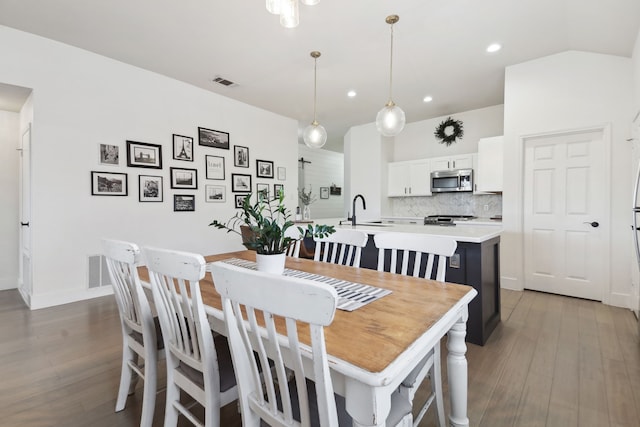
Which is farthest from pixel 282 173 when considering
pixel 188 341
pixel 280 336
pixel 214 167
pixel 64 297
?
pixel 280 336

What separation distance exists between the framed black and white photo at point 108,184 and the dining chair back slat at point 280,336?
11.7ft

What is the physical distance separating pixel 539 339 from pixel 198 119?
4.83 m

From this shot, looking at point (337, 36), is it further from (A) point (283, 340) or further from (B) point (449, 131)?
(B) point (449, 131)

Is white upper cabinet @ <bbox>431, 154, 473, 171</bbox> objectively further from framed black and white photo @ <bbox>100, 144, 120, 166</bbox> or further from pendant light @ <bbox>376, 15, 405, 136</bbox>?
framed black and white photo @ <bbox>100, 144, 120, 166</bbox>

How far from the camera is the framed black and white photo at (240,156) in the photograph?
5.02 meters

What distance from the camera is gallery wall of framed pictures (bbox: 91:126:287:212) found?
3.69 meters

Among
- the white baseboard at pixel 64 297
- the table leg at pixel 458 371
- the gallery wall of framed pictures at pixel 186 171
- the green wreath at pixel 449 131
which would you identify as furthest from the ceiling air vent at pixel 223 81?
the table leg at pixel 458 371

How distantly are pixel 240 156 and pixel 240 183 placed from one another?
1.50ft

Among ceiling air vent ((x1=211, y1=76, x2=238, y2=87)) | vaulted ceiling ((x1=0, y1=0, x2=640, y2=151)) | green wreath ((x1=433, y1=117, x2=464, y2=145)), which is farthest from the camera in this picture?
green wreath ((x1=433, y1=117, x2=464, y2=145))

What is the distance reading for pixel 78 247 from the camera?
11.3 ft

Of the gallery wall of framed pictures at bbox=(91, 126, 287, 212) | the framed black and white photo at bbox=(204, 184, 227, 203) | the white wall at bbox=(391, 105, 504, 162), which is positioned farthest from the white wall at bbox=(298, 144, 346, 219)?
the framed black and white photo at bbox=(204, 184, 227, 203)

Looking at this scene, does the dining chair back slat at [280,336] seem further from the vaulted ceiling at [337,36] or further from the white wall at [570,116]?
the white wall at [570,116]

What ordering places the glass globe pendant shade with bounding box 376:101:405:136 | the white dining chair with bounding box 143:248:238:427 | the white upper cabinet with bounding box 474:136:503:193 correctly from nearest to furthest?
the white dining chair with bounding box 143:248:238:427
the glass globe pendant shade with bounding box 376:101:405:136
the white upper cabinet with bounding box 474:136:503:193


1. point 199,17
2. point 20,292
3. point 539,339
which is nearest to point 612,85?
point 539,339
